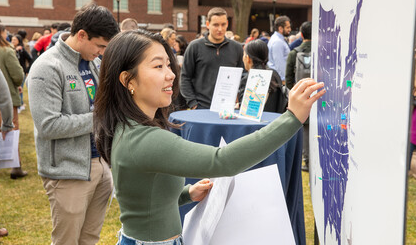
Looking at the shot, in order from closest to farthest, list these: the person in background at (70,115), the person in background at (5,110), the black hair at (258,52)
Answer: the person in background at (70,115) → the person in background at (5,110) → the black hair at (258,52)

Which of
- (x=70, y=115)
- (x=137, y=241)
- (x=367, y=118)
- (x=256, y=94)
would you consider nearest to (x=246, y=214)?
(x=137, y=241)

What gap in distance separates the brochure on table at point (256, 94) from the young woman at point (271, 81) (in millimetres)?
769

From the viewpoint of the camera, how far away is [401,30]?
0.72 metres

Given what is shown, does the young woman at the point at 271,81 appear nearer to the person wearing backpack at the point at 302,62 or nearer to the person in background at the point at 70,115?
the person wearing backpack at the point at 302,62

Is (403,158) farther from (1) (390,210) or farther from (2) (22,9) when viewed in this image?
(2) (22,9)

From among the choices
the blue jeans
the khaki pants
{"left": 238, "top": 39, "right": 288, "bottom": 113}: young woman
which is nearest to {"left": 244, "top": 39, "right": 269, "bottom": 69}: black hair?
{"left": 238, "top": 39, "right": 288, "bottom": 113}: young woman

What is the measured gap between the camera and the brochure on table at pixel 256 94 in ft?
11.8

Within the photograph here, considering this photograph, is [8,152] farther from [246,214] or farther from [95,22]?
[246,214]

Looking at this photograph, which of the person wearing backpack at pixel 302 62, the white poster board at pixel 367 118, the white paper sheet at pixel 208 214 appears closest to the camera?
the white poster board at pixel 367 118

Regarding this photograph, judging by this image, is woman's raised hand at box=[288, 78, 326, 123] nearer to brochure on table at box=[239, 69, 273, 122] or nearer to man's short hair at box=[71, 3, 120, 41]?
man's short hair at box=[71, 3, 120, 41]

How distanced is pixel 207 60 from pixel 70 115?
2.72 metres

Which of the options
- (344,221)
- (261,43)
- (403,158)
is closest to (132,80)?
(344,221)

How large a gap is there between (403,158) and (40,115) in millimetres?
2076


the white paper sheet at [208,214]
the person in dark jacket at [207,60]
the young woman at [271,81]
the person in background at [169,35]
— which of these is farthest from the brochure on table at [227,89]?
the person in background at [169,35]
